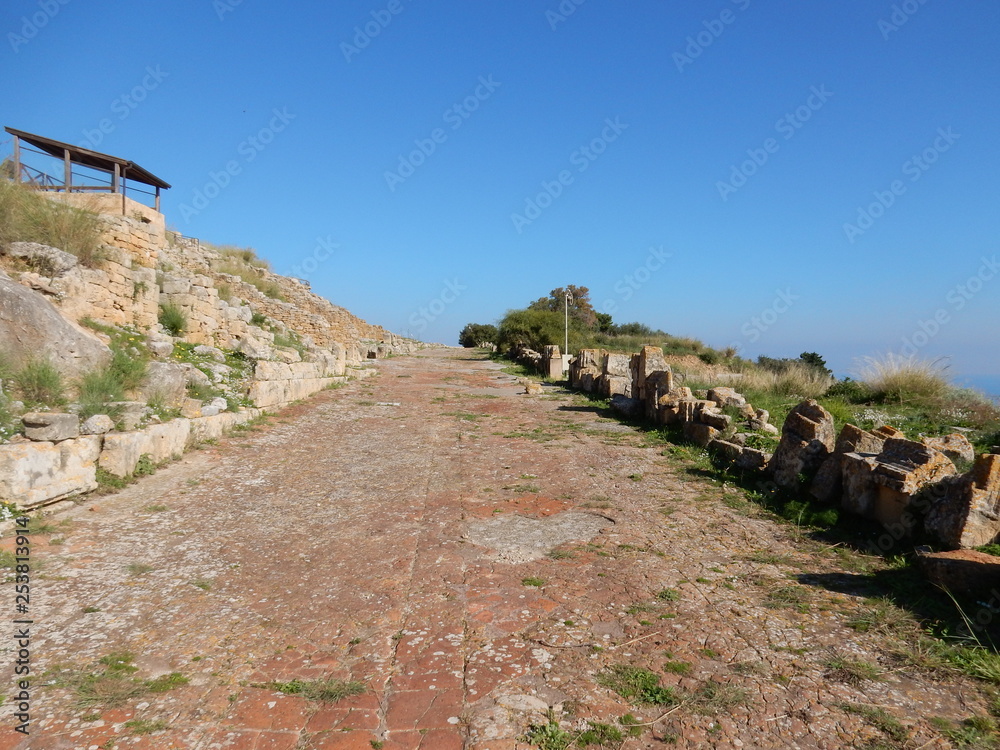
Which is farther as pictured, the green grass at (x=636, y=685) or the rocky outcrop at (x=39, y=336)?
the rocky outcrop at (x=39, y=336)

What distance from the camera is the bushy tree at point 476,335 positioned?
50.9 meters

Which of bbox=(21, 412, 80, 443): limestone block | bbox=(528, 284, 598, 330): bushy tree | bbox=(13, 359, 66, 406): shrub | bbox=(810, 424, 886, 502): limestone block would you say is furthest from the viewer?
bbox=(528, 284, 598, 330): bushy tree

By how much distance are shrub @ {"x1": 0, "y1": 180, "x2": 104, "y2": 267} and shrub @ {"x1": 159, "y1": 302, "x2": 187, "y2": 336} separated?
1.58 meters

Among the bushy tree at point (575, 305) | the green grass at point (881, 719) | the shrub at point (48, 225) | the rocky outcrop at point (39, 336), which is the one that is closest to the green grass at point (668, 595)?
the green grass at point (881, 719)

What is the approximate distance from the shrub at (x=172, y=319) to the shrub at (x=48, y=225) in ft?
5.19

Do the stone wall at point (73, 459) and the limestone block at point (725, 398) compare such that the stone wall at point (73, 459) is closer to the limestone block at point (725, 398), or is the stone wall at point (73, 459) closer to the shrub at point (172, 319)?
the shrub at point (172, 319)

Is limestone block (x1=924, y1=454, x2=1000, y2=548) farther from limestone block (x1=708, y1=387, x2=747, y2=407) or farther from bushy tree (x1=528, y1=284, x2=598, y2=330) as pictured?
bushy tree (x1=528, y1=284, x2=598, y2=330)

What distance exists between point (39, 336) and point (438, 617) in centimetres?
574

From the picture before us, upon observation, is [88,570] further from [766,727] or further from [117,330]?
[117,330]

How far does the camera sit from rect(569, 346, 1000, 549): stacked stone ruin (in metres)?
3.91

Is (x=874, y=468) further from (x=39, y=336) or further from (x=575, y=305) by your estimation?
(x=575, y=305)

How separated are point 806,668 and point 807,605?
76 cm

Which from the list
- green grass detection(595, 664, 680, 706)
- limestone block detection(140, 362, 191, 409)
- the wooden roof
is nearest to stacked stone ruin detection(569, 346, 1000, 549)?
green grass detection(595, 664, 680, 706)

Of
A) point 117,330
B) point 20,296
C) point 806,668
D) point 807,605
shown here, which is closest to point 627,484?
point 807,605
